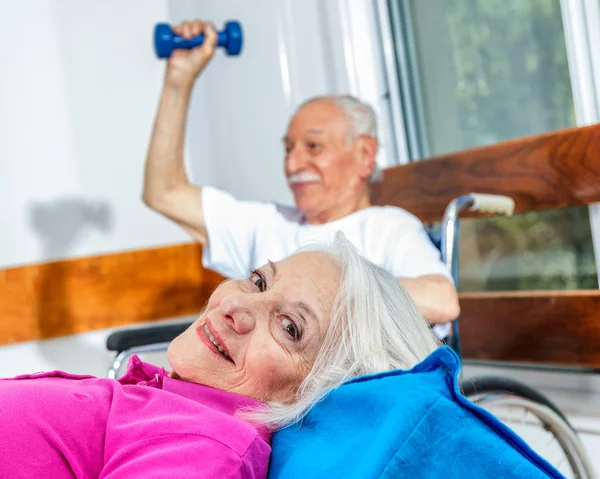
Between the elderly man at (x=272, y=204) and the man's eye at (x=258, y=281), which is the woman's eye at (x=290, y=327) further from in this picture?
the elderly man at (x=272, y=204)

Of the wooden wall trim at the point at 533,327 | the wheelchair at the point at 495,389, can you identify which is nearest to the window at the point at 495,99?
the wooden wall trim at the point at 533,327

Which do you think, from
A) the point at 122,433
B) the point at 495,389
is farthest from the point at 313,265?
the point at 495,389

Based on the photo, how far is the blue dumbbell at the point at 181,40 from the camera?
2.04 metres

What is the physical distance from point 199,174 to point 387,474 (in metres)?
2.44

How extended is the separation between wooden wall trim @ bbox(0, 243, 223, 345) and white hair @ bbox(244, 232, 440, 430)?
6.13 feet

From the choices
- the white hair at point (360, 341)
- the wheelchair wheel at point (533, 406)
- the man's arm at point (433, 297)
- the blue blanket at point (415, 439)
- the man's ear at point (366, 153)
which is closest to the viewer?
the blue blanket at point (415, 439)

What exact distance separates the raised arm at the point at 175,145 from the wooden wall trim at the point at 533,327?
83cm

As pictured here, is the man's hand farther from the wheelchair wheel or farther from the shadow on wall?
the wheelchair wheel

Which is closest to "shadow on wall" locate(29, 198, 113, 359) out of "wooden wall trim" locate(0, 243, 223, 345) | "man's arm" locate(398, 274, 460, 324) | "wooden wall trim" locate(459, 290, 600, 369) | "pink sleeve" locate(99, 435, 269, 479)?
"wooden wall trim" locate(0, 243, 223, 345)

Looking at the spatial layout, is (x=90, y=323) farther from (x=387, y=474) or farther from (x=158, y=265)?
(x=387, y=474)

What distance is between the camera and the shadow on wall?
262 cm

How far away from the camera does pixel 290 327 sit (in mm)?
981

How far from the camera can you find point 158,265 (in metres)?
2.89

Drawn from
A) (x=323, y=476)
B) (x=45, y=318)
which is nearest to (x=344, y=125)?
(x=45, y=318)
